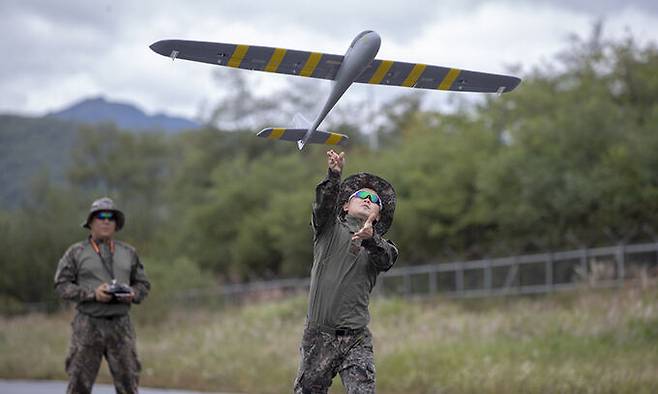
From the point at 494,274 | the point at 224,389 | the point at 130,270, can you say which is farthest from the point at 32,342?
the point at 494,274

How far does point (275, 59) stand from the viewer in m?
6.78

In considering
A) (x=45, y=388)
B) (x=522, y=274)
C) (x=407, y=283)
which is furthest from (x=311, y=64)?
(x=407, y=283)

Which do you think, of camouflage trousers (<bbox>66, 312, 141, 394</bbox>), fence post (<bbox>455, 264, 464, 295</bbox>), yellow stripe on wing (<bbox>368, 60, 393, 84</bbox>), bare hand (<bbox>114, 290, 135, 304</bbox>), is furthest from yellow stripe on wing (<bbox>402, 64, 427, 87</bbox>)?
fence post (<bbox>455, 264, 464, 295</bbox>)

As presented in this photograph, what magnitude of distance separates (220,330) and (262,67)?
14447 millimetres

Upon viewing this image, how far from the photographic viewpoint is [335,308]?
7059mm

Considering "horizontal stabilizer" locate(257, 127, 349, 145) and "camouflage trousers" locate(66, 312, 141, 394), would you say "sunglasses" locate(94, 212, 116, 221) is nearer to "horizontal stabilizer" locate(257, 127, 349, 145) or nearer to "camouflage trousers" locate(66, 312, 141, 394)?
"camouflage trousers" locate(66, 312, 141, 394)

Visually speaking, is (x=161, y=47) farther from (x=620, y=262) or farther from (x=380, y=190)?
(x=620, y=262)

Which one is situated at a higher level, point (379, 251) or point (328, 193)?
point (328, 193)

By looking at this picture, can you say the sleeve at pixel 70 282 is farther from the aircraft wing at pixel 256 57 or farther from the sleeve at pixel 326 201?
the aircraft wing at pixel 256 57

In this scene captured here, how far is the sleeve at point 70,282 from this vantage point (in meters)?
9.98

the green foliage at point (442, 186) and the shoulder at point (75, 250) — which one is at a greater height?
the green foliage at point (442, 186)

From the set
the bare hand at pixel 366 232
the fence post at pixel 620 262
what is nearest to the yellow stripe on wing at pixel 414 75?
the bare hand at pixel 366 232

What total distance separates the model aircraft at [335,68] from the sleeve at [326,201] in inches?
21.2

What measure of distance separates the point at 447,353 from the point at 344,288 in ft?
24.9
